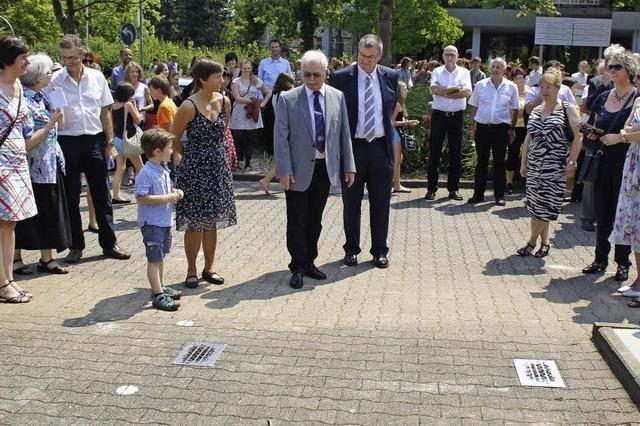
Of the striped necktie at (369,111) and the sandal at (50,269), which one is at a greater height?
the striped necktie at (369,111)

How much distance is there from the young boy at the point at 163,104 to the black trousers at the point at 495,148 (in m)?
4.37

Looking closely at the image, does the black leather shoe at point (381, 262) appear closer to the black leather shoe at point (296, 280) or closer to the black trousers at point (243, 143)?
the black leather shoe at point (296, 280)

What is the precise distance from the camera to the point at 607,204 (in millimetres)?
6992

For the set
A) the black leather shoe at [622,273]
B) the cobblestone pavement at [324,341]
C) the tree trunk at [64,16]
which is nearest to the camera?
the cobblestone pavement at [324,341]

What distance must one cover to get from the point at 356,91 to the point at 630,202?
8.91 ft

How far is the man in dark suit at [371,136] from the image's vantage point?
7.30 meters

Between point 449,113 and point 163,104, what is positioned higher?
point 163,104

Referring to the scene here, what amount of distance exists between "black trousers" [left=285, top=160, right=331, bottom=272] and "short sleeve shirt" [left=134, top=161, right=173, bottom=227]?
1259 millimetres

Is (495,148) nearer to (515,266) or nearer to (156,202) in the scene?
(515,266)

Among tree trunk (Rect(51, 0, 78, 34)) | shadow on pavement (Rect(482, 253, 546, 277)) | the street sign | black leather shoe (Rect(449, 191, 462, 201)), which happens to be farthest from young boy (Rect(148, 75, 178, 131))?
the street sign

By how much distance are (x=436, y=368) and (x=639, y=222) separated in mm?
2502

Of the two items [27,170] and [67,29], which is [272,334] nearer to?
[27,170]

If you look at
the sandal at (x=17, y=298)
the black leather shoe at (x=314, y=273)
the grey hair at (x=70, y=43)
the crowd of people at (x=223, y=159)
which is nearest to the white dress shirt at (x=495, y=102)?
the crowd of people at (x=223, y=159)

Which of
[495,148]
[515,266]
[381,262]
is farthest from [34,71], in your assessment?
[495,148]
